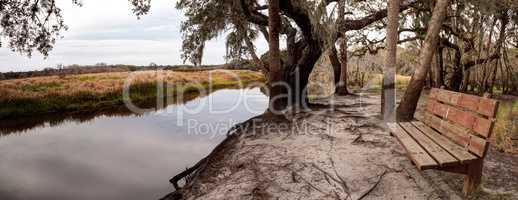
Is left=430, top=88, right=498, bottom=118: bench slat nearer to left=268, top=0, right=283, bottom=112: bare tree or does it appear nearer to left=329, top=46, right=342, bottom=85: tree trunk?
left=268, top=0, right=283, bottom=112: bare tree

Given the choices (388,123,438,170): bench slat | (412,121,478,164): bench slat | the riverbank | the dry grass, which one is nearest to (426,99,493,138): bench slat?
(412,121,478,164): bench slat

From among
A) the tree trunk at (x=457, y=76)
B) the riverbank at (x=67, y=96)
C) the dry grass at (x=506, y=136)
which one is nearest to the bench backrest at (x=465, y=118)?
the dry grass at (x=506, y=136)

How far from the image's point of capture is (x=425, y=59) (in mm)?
7746

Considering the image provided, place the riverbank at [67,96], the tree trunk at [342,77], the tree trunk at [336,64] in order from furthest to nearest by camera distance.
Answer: the riverbank at [67,96]
the tree trunk at [336,64]
the tree trunk at [342,77]

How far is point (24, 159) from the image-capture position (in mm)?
10156

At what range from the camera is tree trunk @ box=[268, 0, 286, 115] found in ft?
35.4

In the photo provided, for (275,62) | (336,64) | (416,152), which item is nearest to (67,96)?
(336,64)

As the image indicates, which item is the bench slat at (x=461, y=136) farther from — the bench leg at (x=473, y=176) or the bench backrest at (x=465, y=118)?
the bench leg at (x=473, y=176)

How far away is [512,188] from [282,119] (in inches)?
268

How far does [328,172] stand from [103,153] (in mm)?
7365

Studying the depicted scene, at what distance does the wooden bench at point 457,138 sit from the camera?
154 inches

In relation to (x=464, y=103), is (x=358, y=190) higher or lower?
lower

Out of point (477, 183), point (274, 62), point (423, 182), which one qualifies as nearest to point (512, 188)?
point (477, 183)

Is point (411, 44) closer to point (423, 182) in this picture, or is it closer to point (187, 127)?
point (187, 127)
